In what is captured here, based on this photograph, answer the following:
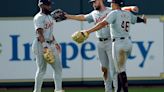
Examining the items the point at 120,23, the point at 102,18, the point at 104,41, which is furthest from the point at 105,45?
the point at 120,23

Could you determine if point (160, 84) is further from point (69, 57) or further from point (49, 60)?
point (49, 60)

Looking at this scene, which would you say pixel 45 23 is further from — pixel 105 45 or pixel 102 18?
pixel 105 45

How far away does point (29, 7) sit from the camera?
1313cm

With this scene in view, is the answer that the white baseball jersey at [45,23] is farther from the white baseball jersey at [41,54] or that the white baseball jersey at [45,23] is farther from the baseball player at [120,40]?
the baseball player at [120,40]

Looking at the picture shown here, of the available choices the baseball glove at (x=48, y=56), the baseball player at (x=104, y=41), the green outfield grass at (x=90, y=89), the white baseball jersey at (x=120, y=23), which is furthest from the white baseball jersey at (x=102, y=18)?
the green outfield grass at (x=90, y=89)

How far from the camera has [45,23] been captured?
10.9 meters

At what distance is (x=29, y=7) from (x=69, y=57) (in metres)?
1.26

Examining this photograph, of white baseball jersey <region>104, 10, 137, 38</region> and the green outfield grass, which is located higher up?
white baseball jersey <region>104, 10, 137, 38</region>

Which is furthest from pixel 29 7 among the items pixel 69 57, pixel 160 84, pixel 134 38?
pixel 160 84

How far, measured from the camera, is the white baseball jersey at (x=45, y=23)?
425 inches

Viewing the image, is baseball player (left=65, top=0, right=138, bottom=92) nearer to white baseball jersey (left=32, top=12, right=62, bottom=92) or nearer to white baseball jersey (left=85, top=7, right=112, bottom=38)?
white baseball jersey (left=85, top=7, right=112, bottom=38)

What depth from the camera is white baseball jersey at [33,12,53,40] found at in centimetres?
1080

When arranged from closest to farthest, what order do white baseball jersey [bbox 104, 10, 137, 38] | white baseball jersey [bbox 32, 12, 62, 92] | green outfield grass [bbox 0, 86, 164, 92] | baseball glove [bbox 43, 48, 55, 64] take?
white baseball jersey [bbox 104, 10, 137, 38] → baseball glove [bbox 43, 48, 55, 64] → white baseball jersey [bbox 32, 12, 62, 92] → green outfield grass [bbox 0, 86, 164, 92]

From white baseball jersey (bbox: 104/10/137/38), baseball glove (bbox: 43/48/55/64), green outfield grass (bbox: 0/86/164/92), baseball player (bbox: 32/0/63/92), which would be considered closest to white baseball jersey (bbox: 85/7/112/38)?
white baseball jersey (bbox: 104/10/137/38)
